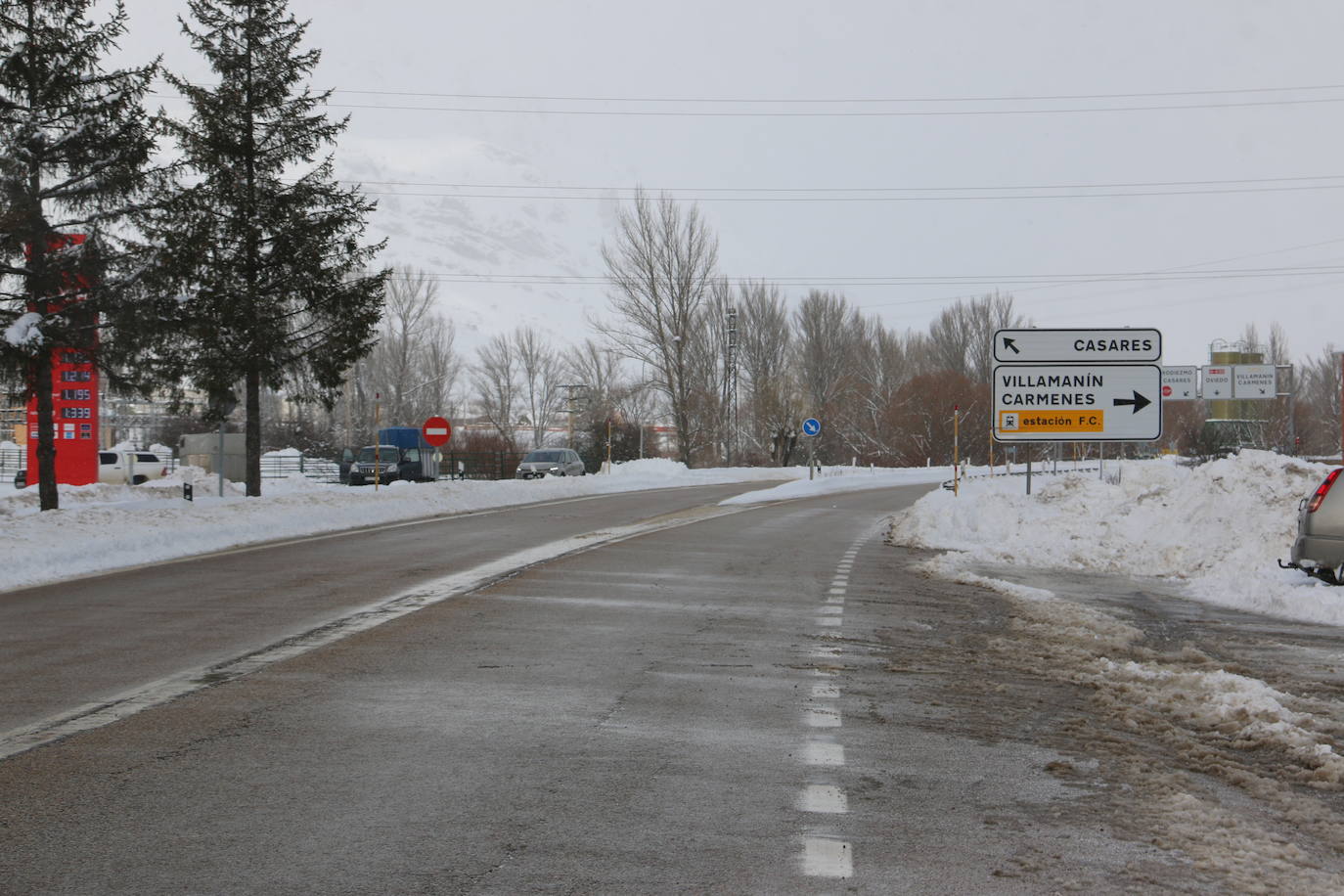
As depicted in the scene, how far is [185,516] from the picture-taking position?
20.7m

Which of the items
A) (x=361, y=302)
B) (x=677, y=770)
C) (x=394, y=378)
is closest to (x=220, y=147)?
(x=361, y=302)

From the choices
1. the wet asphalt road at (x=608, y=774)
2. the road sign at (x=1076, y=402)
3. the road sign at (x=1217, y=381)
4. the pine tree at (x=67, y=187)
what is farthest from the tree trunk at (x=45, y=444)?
the road sign at (x=1217, y=381)

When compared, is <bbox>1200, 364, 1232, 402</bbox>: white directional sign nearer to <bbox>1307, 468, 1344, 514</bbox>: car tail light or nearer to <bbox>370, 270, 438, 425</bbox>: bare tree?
<bbox>370, 270, 438, 425</bbox>: bare tree

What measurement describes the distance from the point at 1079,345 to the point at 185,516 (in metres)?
15.7

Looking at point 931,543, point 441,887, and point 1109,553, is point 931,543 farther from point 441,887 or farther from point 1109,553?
point 441,887

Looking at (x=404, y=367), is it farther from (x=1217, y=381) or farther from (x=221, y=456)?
(x=221, y=456)

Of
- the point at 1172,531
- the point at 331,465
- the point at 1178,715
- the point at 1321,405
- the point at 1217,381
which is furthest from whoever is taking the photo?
the point at 1321,405

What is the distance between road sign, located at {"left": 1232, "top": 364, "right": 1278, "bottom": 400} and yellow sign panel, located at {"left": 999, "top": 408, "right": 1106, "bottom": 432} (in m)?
64.3

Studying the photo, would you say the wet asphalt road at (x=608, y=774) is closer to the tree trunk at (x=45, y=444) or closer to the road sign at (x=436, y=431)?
the tree trunk at (x=45, y=444)

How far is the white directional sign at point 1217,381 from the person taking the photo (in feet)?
263

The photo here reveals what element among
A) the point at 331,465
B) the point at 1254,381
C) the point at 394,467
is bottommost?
the point at 331,465

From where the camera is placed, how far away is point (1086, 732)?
636 cm

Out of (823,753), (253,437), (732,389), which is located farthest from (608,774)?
(732,389)

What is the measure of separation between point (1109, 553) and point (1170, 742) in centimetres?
1182
